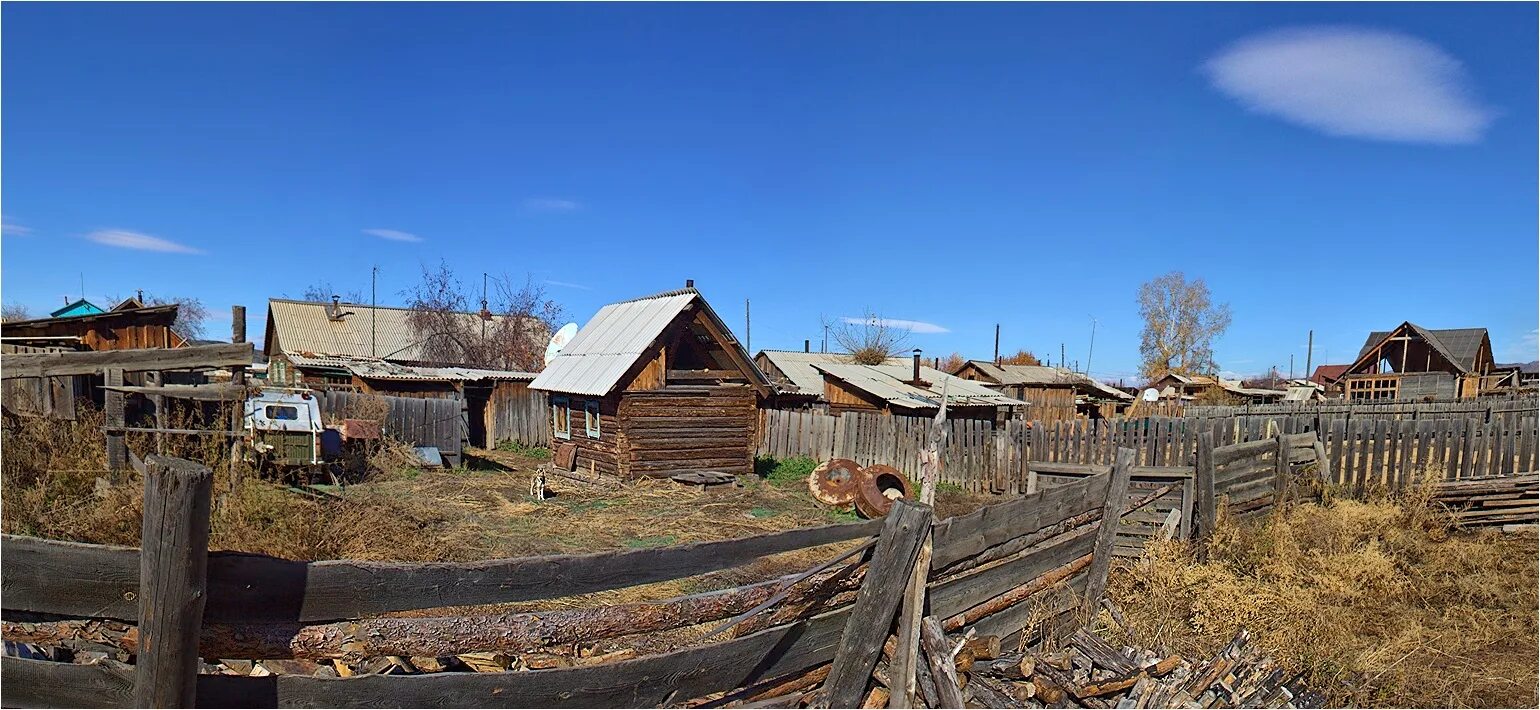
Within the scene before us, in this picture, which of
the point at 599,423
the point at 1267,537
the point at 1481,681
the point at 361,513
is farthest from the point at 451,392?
the point at 1481,681

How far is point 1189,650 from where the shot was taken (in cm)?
552

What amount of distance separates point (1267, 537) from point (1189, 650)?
361cm

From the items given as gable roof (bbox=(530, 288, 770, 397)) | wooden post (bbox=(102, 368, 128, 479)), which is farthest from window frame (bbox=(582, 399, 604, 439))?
wooden post (bbox=(102, 368, 128, 479))

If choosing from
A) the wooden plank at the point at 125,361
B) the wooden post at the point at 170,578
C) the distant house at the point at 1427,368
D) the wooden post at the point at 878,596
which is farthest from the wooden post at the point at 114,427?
the distant house at the point at 1427,368

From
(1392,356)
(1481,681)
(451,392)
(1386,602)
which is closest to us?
(1481,681)

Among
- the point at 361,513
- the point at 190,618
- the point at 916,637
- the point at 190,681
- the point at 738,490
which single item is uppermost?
the point at 190,618

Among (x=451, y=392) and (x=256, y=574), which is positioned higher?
(x=256, y=574)

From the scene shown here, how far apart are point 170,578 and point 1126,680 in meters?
5.05

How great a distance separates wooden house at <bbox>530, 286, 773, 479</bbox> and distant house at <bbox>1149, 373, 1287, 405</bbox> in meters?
34.8

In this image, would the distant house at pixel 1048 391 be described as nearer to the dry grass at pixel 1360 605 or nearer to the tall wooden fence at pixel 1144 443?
the tall wooden fence at pixel 1144 443

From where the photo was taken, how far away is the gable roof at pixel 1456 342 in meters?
38.7

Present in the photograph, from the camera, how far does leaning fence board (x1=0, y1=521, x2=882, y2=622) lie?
2.45 metres

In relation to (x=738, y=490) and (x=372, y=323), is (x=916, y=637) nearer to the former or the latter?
(x=738, y=490)

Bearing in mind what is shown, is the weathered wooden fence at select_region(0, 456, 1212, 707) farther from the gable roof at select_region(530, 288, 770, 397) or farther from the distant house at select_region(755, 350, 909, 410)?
the distant house at select_region(755, 350, 909, 410)
